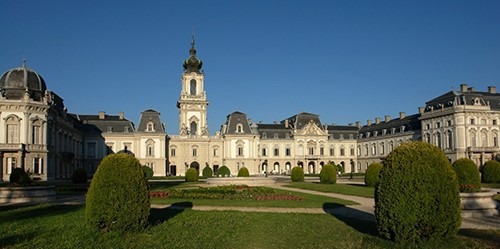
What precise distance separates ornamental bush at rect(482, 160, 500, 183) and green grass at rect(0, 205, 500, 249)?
22525 mm

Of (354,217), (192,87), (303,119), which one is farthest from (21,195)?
(303,119)

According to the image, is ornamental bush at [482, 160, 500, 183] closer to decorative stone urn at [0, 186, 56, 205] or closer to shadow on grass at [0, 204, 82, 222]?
shadow on grass at [0, 204, 82, 222]

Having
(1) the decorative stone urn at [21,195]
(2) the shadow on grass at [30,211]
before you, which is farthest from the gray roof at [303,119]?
(2) the shadow on grass at [30,211]

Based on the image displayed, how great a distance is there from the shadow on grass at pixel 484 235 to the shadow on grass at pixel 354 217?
221 cm

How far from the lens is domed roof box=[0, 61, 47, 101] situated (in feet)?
144

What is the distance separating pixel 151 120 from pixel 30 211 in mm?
48640

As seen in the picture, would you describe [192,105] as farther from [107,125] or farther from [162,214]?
[162,214]

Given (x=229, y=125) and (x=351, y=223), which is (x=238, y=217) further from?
(x=229, y=125)

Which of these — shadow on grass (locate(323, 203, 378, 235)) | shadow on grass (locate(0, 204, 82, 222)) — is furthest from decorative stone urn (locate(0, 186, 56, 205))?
shadow on grass (locate(323, 203, 378, 235))

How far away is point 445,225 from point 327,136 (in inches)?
2629

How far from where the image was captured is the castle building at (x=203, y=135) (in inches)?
1729

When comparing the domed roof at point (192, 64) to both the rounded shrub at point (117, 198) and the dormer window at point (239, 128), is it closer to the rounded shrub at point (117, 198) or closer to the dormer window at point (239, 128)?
the dormer window at point (239, 128)

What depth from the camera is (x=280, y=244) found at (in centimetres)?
1020

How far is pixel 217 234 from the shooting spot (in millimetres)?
11391
